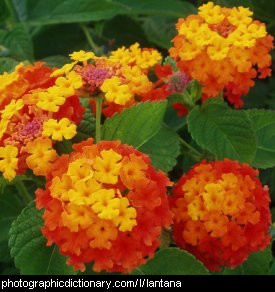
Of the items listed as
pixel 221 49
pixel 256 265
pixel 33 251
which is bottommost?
pixel 256 265

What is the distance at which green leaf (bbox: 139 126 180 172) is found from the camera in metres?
1.34

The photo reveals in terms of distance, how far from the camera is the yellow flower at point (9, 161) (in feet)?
3.78

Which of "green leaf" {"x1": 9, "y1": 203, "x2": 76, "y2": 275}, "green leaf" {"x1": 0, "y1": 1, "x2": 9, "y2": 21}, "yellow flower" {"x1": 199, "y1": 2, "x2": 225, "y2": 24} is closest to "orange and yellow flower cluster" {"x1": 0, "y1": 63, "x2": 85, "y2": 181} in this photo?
"green leaf" {"x1": 9, "y1": 203, "x2": 76, "y2": 275}

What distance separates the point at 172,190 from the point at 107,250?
1.10 feet

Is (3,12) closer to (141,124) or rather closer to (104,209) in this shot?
(141,124)

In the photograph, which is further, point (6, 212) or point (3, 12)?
point (3, 12)

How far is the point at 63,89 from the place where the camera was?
1.22 meters

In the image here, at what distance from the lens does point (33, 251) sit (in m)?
1.21

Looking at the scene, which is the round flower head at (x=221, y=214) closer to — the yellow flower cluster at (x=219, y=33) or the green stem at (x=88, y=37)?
the yellow flower cluster at (x=219, y=33)

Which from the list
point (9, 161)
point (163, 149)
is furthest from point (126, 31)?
point (9, 161)

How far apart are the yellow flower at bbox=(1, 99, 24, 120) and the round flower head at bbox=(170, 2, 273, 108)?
38 centimetres

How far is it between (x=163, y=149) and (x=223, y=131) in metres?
0.15

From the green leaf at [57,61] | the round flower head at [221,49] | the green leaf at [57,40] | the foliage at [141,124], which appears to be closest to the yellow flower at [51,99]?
the foliage at [141,124]
